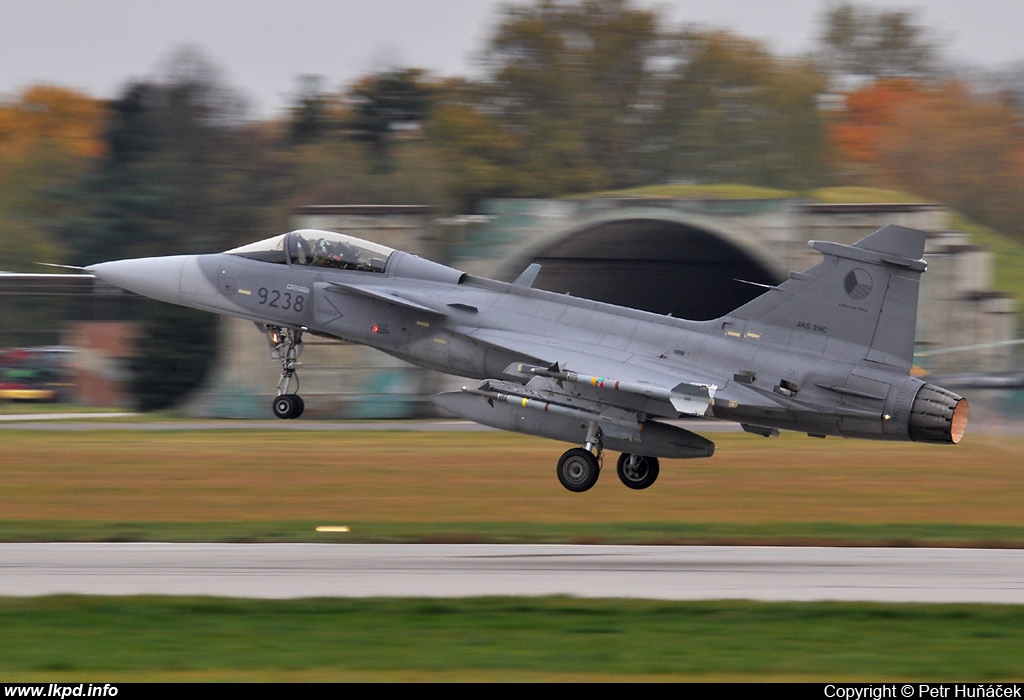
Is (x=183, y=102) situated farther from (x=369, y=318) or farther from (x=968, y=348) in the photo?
(x=369, y=318)

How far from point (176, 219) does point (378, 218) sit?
3418 centimetres

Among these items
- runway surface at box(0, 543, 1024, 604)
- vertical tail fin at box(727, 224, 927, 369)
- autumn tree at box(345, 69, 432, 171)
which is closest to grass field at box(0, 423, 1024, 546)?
runway surface at box(0, 543, 1024, 604)

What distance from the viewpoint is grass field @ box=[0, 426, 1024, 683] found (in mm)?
10664

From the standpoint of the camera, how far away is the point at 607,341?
19312 millimetres

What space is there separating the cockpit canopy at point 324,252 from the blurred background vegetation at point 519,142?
42.8 m

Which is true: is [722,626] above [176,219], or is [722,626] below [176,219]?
below

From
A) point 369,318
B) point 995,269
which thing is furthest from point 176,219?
point 369,318

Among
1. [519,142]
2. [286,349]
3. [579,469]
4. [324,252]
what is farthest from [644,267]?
[519,142]

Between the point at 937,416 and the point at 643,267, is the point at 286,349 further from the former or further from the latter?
the point at 643,267

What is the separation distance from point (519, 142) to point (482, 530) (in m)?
57.6

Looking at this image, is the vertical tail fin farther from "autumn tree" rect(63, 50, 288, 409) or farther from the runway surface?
"autumn tree" rect(63, 50, 288, 409)

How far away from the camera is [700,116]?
75.5 m

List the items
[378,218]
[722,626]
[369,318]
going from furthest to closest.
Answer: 1. [378,218]
2. [369,318]
3. [722,626]

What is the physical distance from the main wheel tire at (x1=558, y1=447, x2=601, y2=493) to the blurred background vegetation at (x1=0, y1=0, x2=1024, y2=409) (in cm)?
4548
